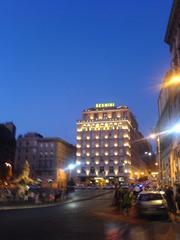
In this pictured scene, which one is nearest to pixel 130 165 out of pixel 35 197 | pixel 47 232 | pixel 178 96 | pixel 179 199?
pixel 178 96

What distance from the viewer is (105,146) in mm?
168500

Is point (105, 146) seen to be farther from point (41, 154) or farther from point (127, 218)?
point (127, 218)

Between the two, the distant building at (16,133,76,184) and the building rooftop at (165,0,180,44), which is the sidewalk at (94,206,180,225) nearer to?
the building rooftop at (165,0,180,44)

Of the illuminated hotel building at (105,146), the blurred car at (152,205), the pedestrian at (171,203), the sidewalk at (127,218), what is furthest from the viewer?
the illuminated hotel building at (105,146)

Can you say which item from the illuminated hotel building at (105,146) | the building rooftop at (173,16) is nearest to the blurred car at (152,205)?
the building rooftop at (173,16)

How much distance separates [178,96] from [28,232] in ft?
146

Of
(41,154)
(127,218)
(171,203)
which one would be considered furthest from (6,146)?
(171,203)

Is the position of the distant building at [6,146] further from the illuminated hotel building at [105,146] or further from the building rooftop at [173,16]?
the building rooftop at [173,16]

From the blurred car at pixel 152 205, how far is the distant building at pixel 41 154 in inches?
5754

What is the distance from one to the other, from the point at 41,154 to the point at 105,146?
92.4ft

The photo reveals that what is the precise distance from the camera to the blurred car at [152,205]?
79.9ft

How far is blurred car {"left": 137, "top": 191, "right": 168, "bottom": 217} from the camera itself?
2436cm

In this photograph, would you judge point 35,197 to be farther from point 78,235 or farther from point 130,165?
point 130,165

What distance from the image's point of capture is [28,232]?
1723 cm
